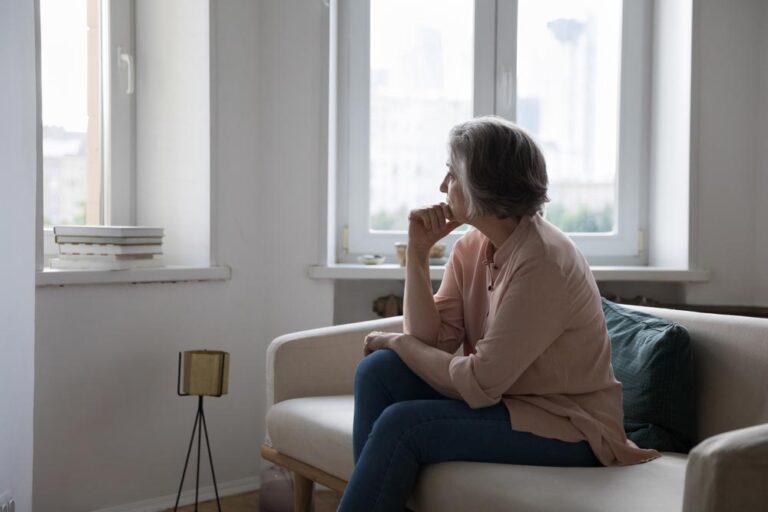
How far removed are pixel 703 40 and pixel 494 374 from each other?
1.86 m

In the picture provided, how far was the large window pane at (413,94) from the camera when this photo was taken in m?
3.22

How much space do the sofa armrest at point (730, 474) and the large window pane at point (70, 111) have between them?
233 centimetres

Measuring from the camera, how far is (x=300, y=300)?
3.09 meters

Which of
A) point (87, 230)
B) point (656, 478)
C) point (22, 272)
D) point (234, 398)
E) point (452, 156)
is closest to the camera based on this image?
point (656, 478)

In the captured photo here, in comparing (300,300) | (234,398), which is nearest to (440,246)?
(300,300)

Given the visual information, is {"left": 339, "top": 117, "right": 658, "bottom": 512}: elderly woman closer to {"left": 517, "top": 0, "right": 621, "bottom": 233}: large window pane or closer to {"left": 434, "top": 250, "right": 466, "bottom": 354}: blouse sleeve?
{"left": 434, "top": 250, "right": 466, "bottom": 354}: blouse sleeve

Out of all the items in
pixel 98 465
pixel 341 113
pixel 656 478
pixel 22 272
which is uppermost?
pixel 341 113

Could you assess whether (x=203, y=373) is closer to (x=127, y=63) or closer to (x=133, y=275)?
(x=133, y=275)

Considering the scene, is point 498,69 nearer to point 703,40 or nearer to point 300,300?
point 703,40

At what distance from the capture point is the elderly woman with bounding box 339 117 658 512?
174cm

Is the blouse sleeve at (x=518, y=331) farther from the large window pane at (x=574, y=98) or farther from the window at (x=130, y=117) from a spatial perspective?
the large window pane at (x=574, y=98)

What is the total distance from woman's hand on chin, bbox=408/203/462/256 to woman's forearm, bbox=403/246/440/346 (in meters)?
0.02

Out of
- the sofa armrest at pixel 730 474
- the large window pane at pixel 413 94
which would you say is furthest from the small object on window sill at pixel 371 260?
the sofa armrest at pixel 730 474

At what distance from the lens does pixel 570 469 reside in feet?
5.72
